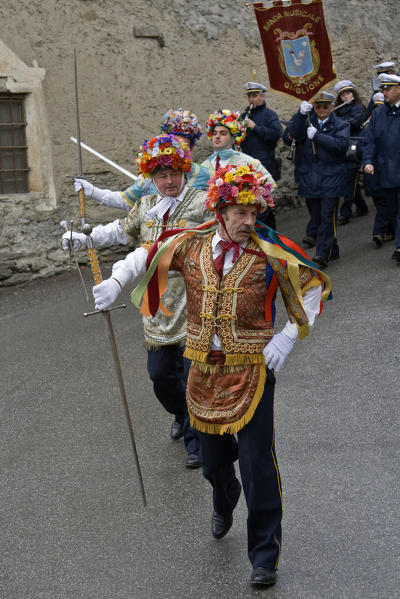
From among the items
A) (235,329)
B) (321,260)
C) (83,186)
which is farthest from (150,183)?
(321,260)

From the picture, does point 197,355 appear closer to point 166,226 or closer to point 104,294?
point 104,294

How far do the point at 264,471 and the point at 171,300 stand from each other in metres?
1.62

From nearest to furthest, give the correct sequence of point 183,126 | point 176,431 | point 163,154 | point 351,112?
point 163,154 → point 176,431 → point 183,126 → point 351,112

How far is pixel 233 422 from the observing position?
3805mm

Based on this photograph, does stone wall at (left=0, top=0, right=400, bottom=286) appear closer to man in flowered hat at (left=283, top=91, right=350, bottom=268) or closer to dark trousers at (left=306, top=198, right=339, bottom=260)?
man in flowered hat at (left=283, top=91, right=350, bottom=268)

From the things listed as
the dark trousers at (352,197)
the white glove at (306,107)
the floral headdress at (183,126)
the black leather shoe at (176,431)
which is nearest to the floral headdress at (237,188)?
the black leather shoe at (176,431)

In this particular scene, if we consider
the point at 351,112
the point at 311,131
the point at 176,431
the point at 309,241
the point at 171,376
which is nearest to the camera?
the point at 171,376

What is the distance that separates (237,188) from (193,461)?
2.09 metres

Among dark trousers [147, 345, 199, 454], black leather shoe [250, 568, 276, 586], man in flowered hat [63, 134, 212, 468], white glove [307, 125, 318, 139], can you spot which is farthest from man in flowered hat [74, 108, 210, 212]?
white glove [307, 125, 318, 139]

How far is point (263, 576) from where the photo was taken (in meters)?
3.77

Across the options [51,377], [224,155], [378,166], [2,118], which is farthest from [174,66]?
[51,377]

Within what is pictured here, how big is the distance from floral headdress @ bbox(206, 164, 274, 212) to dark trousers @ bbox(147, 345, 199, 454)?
1563 mm

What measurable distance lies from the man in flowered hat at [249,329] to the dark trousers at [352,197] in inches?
299

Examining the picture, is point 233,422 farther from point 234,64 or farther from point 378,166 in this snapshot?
point 234,64
